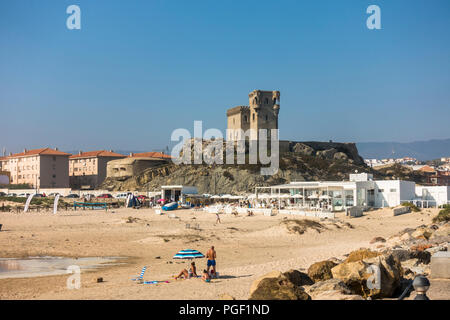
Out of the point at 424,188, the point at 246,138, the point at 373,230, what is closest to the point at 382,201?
the point at 424,188

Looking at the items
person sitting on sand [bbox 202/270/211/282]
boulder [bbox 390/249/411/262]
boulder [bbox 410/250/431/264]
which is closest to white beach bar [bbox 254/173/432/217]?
boulder [bbox 390/249/411/262]

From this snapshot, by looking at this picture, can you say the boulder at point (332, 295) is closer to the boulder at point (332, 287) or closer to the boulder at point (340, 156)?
the boulder at point (332, 287)

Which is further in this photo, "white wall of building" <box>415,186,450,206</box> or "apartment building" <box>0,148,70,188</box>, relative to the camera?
"apartment building" <box>0,148,70,188</box>

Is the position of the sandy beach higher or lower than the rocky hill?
lower

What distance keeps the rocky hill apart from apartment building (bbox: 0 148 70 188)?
28.6 feet

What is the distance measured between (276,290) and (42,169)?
285ft

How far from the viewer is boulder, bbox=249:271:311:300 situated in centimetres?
833

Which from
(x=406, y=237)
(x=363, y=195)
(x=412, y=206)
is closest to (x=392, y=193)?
(x=363, y=195)

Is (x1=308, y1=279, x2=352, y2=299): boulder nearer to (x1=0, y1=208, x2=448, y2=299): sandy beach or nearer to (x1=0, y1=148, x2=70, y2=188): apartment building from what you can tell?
(x1=0, y1=208, x2=448, y2=299): sandy beach

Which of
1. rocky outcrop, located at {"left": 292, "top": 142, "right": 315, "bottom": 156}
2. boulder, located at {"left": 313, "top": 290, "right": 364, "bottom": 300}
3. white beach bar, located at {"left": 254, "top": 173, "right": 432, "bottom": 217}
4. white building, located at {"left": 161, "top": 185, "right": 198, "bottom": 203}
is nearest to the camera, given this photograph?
boulder, located at {"left": 313, "top": 290, "right": 364, "bottom": 300}

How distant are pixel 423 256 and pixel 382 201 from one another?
27.9 m

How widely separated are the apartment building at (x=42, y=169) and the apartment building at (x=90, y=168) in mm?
7398

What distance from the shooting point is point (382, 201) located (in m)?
39.3
